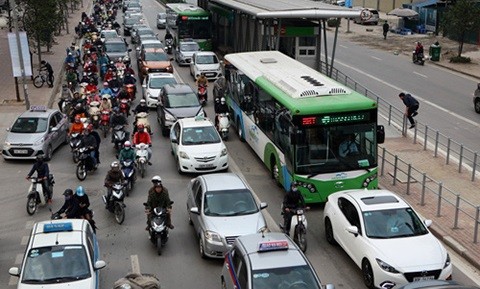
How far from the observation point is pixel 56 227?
41.5ft

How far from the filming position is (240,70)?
23906 millimetres

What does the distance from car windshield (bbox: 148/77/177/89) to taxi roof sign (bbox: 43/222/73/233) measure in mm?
17462

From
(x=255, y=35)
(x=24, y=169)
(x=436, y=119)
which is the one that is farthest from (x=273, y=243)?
(x=255, y=35)

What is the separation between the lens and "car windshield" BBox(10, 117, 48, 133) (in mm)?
22578

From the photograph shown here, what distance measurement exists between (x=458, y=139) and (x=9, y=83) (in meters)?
23.8

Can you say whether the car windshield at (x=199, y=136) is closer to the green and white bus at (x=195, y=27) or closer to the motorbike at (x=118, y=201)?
the motorbike at (x=118, y=201)

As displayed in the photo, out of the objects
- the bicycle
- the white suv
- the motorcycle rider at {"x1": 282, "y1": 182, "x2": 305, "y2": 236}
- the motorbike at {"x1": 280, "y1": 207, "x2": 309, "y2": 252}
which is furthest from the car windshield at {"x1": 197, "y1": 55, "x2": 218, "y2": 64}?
the motorbike at {"x1": 280, "y1": 207, "x2": 309, "y2": 252}

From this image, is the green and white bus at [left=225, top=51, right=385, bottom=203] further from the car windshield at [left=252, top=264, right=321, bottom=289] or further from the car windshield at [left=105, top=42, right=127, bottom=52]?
the car windshield at [left=105, top=42, right=127, bottom=52]

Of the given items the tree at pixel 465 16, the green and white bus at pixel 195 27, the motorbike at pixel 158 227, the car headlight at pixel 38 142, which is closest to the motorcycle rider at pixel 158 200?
the motorbike at pixel 158 227

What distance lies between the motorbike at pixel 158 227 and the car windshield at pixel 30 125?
905 centimetres

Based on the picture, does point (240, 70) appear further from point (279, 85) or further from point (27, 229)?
point (27, 229)

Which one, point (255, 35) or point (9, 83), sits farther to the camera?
point (9, 83)

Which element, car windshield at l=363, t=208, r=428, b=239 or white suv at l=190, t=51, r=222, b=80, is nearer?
car windshield at l=363, t=208, r=428, b=239

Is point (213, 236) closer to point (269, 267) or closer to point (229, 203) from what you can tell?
point (229, 203)
